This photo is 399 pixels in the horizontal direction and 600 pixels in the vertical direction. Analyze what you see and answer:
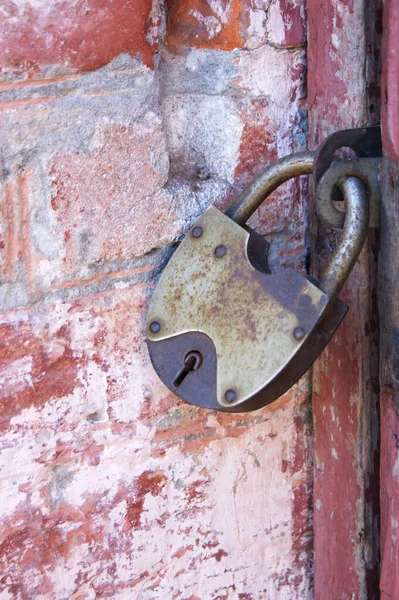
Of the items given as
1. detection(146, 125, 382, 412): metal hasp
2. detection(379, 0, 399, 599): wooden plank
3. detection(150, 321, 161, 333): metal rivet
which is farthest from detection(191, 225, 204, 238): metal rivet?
detection(379, 0, 399, 599): wooden plank

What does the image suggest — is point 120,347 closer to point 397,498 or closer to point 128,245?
point 128,245

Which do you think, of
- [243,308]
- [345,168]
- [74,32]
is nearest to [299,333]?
[243,308]

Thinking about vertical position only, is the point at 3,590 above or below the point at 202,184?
below

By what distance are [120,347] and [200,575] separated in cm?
38

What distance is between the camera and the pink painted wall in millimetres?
856

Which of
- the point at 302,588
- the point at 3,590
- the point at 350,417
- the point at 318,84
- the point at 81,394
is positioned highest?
the point at 318,84

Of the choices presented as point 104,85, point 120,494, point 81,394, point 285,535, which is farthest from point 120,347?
point 285,535

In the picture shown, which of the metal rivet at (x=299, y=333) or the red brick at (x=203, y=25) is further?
the red brick at (x=203, y=25)

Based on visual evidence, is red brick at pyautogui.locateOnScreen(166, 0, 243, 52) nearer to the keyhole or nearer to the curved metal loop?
the curved metal loop

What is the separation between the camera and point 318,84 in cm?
98

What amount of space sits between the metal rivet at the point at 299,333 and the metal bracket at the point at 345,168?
0.43 feet

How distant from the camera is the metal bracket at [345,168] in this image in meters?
0.83

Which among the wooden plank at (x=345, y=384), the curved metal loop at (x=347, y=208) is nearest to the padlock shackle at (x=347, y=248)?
the curved metal loop at (x=347, y=208)

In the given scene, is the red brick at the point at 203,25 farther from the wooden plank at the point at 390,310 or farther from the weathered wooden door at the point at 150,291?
the wooden plank at the point at 390,310
